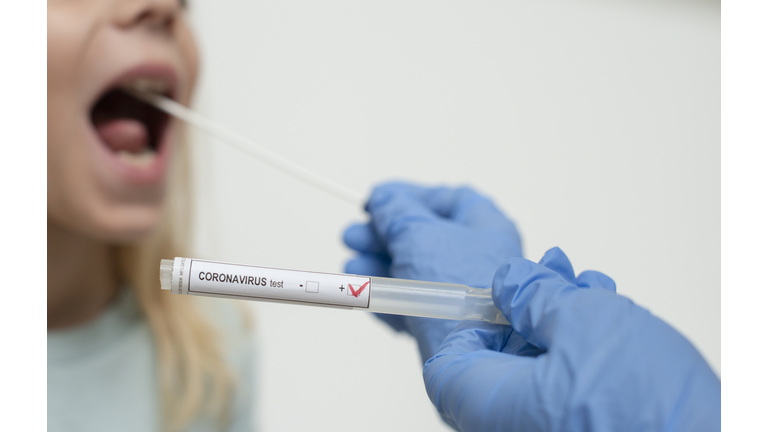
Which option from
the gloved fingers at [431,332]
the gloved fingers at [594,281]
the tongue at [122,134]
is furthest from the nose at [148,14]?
the gloved fingers at [594,281]

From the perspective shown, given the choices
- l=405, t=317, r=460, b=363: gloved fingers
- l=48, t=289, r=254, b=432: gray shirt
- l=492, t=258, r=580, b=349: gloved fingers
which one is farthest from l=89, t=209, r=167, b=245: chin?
l=492, t=258, r=580, b=349: gloved fingers

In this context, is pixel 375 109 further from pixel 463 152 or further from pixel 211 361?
pixel 211 361

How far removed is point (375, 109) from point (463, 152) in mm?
327

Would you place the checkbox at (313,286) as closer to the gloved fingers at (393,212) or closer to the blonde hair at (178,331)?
the gloved fingers at (393,212)

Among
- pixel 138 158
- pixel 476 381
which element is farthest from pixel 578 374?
pixel 138 158

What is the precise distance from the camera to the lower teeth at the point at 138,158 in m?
0.89

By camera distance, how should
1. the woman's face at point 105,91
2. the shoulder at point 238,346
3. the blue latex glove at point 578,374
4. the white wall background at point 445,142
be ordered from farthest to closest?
the white wall background at point 445,142 → the shoulder at point 238,346 → the woman's face at point 105,91 → the blue latex glove at point 578,374

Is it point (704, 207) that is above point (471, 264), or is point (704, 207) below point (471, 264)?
above

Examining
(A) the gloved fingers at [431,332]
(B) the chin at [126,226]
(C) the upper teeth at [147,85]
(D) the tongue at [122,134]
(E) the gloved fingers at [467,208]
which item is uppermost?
(C) the upper teeth at [147,85]

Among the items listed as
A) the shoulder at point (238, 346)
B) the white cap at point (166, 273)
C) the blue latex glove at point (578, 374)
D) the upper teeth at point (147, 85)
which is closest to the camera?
the blue latex glove at point (578, 374)

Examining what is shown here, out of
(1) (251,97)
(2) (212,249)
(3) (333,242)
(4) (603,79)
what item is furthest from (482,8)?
(2) (212,249)

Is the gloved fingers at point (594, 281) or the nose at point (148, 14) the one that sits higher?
the nose at point (148, 14)

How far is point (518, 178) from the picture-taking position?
156 centimetres

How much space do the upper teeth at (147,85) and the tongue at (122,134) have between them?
9 centimetres
